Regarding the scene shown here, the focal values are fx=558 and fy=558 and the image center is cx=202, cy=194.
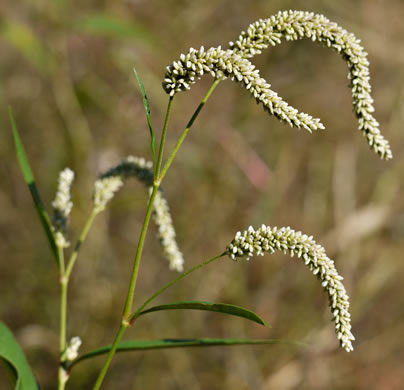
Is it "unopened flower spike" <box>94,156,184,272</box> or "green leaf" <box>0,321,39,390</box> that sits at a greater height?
"unopened flower spike" <box>94,156,184,272</box>

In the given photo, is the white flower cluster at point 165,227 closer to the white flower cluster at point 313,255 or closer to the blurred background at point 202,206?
the white flower cluster at point 313,255

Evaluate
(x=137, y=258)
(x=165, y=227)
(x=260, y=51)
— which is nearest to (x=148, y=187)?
(x=165, y=227)

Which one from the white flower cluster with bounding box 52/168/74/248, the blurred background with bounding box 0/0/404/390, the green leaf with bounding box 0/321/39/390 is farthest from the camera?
the blurred background with bounding box 0/0/404/390

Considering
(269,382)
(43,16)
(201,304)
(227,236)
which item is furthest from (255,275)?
(201,304)

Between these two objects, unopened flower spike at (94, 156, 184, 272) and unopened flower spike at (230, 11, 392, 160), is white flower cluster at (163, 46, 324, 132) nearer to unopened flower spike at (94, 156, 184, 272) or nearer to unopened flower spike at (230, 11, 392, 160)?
unopened flower spike at (230, 11, 392, 160)

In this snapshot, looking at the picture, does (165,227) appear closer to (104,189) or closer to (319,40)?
(104,189)

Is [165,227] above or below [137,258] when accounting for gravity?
above

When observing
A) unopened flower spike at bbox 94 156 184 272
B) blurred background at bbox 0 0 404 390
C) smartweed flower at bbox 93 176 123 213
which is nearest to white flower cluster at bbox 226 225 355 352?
unopened flower spike at bbox 94 156 184 272
